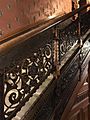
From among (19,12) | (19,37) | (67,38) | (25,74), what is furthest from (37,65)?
(19,12)

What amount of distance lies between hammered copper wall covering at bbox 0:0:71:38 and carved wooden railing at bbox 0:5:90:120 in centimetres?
88

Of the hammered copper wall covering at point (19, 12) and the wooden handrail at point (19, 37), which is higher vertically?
the wooden handrail at point (19, 37)

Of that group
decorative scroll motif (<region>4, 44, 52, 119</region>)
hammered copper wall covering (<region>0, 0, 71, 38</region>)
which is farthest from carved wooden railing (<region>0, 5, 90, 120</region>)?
hammered copper wall covering (<region>0, 0, 71, 38</region>)

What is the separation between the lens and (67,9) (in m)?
8.20

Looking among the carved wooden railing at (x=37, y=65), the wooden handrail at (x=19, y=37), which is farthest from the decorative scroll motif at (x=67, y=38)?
the wooden handrail at (x=19, y=37)

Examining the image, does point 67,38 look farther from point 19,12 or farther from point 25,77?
point 19,12

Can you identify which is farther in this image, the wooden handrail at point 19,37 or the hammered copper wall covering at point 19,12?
the hammered copper wall covering at point 19,12

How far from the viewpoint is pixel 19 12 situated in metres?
4.43

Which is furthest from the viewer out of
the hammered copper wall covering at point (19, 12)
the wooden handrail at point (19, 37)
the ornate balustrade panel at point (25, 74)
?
the hammered copper wall covering at point (19, 12)

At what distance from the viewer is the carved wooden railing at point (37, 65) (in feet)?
5.39

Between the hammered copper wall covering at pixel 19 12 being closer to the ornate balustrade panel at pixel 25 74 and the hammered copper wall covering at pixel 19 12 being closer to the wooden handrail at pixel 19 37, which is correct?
the ornate balustrade panel at pixel 25 74

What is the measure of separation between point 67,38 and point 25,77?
1.35 meters

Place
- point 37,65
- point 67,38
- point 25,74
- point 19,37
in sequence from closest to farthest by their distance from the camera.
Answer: point 19,37
point 25,74
point 37,65
point 67,38

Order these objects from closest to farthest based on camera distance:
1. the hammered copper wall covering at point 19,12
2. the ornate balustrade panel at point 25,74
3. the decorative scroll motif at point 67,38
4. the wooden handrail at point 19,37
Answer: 1. the wooden handrail at point 19,37
2. the ornate balustrade panel at point 25,74
3. the decorative scroll motif at point 67,38
4. the hammered copper wall covering at point 19,12
